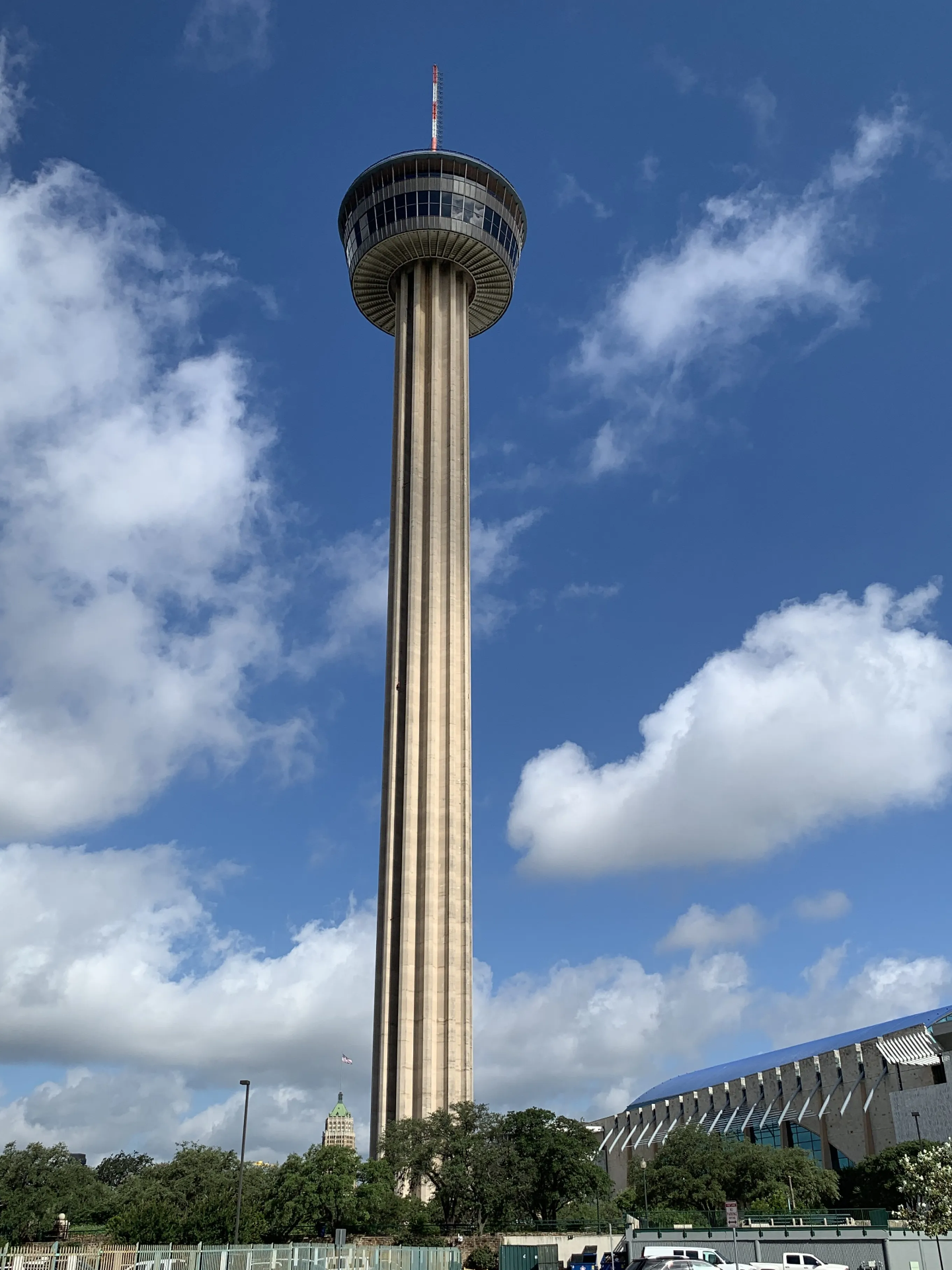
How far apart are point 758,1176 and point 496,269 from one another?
93.0 meters

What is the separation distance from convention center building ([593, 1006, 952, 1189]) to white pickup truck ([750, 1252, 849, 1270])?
186 ft

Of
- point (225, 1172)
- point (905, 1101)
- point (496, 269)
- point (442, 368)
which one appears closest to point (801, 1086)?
point (905, 1101)

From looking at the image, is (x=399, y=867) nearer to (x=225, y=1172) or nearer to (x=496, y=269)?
(x=225, y=1172)

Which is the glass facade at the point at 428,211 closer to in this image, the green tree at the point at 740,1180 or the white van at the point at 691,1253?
the green tree at the point at 740,1180

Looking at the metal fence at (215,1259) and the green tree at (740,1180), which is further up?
the green tree at (740,1180)

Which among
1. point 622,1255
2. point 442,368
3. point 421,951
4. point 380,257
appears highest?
point 380,257

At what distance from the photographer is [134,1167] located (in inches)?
6216

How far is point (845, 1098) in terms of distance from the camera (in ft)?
361

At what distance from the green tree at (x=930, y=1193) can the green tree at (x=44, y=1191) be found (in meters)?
68.7

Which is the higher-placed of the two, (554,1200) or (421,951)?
(421,951)

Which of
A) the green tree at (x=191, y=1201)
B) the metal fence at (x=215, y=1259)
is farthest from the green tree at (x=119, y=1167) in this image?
the metal fence at (x=215, y=1259)

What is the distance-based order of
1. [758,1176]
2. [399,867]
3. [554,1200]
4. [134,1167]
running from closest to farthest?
[554,1200] → [758,1176] → [399,867] → [134,1167]

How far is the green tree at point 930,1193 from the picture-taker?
41781mm

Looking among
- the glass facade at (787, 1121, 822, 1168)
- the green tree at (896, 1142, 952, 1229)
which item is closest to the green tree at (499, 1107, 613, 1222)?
the green tree at (896, 1142, 952, 1229)
